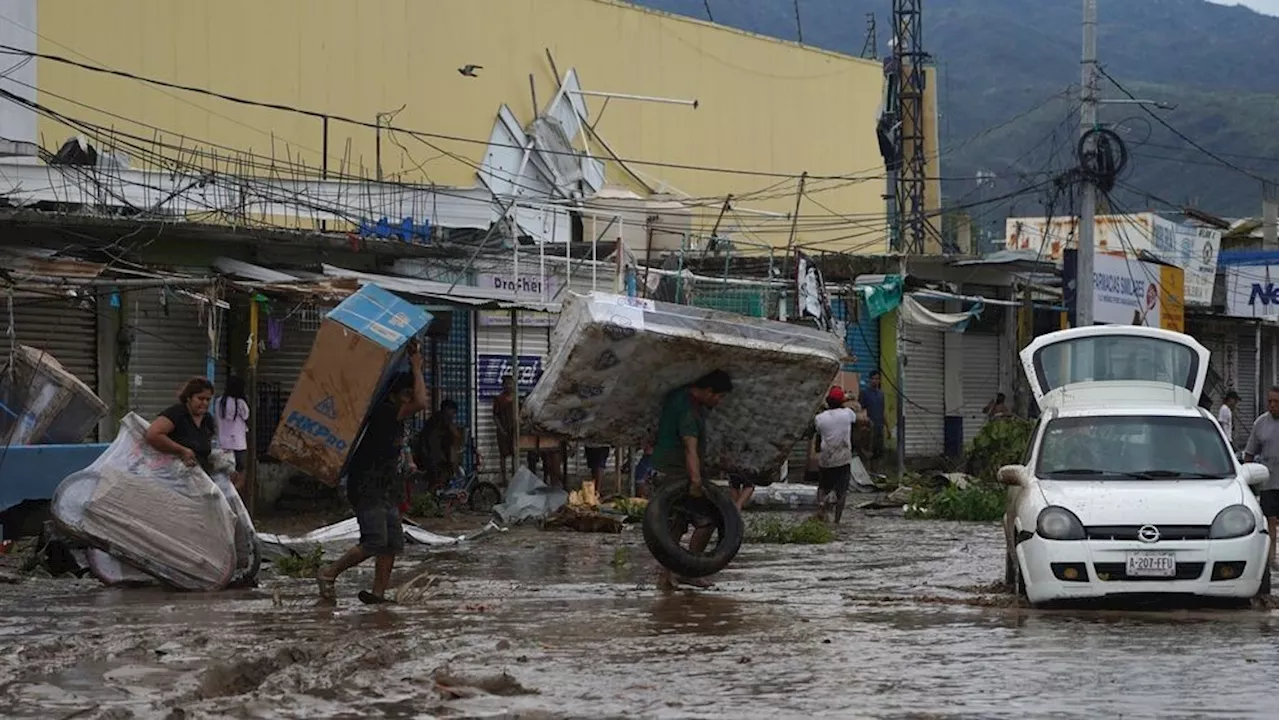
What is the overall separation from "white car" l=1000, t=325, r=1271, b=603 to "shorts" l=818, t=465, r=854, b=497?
713 cm

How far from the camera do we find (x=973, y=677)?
936cm

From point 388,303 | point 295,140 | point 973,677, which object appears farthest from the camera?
point 295,140

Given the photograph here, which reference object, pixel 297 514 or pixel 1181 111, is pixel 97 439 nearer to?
pixel 297 514

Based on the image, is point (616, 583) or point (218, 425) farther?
point (218, 425)

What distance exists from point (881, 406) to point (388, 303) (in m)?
17.7

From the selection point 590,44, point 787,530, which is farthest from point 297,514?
point 590,44

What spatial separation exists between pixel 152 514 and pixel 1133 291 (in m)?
25.7

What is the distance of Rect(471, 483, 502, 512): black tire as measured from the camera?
935 inches

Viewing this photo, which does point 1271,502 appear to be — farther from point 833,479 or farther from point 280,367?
point 280,367

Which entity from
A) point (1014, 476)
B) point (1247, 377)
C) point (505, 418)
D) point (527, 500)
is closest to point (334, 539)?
point (527, 500)

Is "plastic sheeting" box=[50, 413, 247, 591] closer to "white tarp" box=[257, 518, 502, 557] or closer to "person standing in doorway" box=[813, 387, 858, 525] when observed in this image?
"white tarp" box=[257, 518, 502, 557]

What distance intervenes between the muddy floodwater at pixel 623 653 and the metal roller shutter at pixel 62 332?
686 centimetres

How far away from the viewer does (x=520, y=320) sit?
28516 mm

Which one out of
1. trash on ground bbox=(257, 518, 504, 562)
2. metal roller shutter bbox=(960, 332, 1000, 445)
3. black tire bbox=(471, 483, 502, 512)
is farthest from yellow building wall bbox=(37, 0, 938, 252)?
trash on ground bbox=(257, 518, 504, 562)
